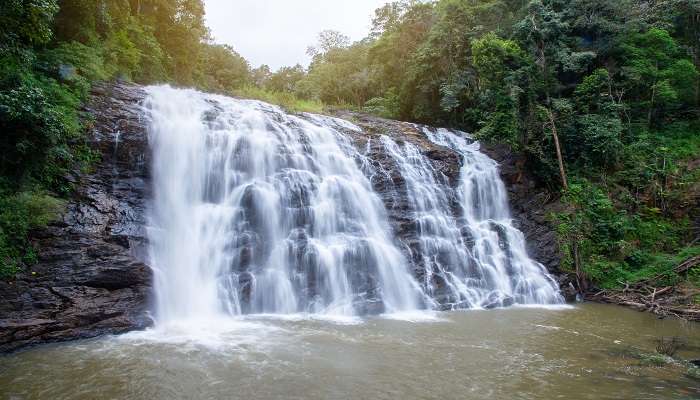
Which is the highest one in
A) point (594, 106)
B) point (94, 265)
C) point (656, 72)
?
point (656, 72)

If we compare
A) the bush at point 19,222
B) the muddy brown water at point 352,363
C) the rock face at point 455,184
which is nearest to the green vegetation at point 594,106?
the rock face at point 455,184

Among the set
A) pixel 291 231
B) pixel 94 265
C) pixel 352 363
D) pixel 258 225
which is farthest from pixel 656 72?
pixel 94 265

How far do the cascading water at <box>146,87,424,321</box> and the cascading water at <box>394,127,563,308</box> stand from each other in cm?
120

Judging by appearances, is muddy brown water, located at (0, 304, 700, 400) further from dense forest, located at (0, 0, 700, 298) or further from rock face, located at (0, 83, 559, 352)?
dense forest, located at (0, 0, 700, 298)

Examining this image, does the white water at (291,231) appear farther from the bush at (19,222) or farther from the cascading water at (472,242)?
the bush at (19,222)

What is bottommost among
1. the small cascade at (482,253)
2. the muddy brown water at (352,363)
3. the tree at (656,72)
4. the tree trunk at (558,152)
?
the muddy brown water at (352,363)

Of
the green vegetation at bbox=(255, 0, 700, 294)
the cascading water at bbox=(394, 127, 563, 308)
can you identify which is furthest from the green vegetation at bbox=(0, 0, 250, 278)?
the green vegetation at bbox=(255, 0, 700, 294)

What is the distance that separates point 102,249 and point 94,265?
400 mm

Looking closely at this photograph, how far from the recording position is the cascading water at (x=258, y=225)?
9812 mm

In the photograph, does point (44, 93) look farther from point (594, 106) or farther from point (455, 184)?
point (594, 106)

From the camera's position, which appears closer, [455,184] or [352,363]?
[352,363]

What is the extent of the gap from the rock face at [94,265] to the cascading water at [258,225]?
492 millimetres

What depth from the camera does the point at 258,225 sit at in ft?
36.3

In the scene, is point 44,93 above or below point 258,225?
above
